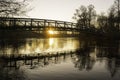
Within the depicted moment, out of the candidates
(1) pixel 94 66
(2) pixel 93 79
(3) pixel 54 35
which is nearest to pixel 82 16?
(3) pixel 54 35

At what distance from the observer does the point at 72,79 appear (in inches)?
877

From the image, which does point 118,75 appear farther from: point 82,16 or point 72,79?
point 82,16

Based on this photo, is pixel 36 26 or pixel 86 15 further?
pixel 86 15

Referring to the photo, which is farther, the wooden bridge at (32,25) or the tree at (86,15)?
the tree at (86,15)

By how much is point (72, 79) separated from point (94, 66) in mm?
7900

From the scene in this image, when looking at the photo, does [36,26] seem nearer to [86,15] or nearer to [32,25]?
[32,25]

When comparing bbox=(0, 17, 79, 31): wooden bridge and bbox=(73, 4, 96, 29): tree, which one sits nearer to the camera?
bbox=(0, 17, 79, 31): wooden bridge

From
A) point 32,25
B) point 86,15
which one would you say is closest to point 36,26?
point 32,25

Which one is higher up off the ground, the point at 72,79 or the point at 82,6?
the point at 82,6

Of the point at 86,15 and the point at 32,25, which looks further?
the point at 86,15

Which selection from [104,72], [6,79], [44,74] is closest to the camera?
[6,79]

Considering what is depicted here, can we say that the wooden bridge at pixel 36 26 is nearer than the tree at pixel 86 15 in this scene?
Yes

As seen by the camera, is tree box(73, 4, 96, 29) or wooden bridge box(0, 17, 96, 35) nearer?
wooden bridge box(0, 17, 96, 35)

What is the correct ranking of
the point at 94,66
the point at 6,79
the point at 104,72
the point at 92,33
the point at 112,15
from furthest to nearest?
the point at 112,15, the point at 92,33, the point at 94,66, the point at 104,72, the point at 6,79
